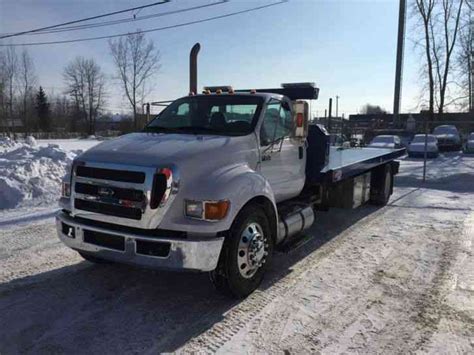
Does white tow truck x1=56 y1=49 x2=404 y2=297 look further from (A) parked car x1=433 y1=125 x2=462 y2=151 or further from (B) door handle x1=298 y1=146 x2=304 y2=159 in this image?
(A) parked car x1=433 y1=125 x2=462 y2=151

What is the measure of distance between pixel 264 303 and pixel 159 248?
1.29m

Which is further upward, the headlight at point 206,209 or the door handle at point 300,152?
the door handle at point 300,152

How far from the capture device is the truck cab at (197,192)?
3.84 m

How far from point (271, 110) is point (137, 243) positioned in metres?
2.45

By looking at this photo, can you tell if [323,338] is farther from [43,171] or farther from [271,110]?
[43,171]

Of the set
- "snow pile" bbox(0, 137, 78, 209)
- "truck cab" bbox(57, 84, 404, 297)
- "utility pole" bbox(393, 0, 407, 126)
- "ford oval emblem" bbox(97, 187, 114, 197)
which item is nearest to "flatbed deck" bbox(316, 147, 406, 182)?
"truck cab" bbox(57, 84, 404, 297)

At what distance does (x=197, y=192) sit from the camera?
393 centimetres

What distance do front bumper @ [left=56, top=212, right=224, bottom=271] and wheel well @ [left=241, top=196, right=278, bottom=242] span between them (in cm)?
78

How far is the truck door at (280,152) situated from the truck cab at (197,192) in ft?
0.05

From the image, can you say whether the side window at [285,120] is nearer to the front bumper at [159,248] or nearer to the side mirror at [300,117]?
the side mirror at [300,117]

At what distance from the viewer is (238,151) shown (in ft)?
14.9

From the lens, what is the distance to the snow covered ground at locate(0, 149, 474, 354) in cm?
355

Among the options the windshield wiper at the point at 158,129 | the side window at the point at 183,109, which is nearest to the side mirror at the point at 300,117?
the side window at the point at 183,109

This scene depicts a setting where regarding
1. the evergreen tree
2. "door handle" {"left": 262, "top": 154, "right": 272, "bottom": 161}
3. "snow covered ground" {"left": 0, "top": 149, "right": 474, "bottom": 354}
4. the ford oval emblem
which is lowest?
"snow covered ground" {"left": 0, "top": 149, "right": 474, "bottom": 354}
